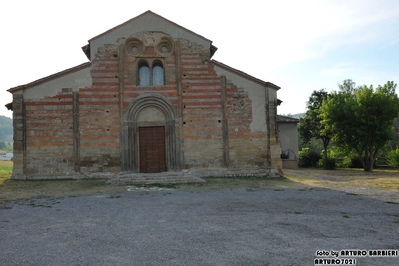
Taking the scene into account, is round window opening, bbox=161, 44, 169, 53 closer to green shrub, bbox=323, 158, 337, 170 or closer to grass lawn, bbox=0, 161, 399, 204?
grass lawn, bbox=0, 161, 399, 204

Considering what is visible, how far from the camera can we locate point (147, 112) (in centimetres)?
1792

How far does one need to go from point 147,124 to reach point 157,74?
3.08 m

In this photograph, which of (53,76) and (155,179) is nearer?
(155,179)

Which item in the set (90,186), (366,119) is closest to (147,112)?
(90,186)

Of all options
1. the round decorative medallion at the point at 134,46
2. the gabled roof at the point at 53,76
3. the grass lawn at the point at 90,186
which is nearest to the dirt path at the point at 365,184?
the grass lawn at the point at 90,186

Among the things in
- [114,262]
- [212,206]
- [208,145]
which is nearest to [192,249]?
[114,262]

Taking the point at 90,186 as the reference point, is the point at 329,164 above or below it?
below

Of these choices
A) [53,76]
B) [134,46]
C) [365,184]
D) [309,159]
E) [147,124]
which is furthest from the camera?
[309,159]

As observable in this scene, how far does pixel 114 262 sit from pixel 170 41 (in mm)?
15522

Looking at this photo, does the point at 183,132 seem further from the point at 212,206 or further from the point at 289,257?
the point at 289,257

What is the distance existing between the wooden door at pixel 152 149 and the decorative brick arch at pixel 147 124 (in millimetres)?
264

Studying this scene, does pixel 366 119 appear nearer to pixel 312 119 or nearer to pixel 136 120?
pixel 312 119

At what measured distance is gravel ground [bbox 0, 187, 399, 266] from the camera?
4.65 m

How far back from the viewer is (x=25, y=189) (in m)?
13.6
